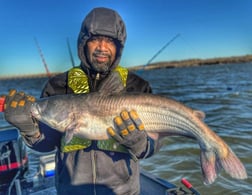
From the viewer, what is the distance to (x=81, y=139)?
134 inches

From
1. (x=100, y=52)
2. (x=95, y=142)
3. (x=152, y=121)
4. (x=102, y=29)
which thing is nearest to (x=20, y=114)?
(x=95, y=142)

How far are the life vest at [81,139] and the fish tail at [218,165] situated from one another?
0.92 m

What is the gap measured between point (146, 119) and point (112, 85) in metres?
0.56

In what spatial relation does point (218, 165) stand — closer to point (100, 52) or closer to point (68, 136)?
point (68, 136)

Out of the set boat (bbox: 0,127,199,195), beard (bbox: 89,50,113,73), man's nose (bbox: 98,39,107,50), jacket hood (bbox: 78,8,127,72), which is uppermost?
jacket hood (bbox: 78,8,127,72)

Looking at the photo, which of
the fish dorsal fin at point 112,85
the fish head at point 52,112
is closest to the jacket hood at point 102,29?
the fish dorsal fin at point 112,85

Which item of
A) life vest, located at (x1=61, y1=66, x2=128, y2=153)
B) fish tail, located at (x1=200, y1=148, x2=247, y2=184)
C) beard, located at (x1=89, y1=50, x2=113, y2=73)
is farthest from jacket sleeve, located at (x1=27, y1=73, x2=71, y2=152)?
fish tail, located at (x1=200, y1=148, x2=247, y2=184)

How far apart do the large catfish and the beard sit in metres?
0.22

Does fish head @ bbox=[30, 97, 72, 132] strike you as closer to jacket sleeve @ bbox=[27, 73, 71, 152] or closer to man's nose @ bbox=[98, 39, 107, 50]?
jacket sleeve @ bbox=[27, 73, 71, 152]

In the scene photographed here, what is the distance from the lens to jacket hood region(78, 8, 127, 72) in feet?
→ 11.6

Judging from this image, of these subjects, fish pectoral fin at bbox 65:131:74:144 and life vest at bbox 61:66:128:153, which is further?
life vest at bbox 61:66:128:153

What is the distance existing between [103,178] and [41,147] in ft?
2.73

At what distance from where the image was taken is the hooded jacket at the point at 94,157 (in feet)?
10.8

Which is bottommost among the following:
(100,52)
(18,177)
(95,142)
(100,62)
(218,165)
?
(18,177)
